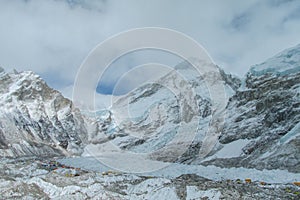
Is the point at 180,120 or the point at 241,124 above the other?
the point at 180,120

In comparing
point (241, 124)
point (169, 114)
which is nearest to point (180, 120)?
point (169, 114)

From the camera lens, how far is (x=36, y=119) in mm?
116875

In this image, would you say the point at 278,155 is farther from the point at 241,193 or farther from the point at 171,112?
the point at 171,112

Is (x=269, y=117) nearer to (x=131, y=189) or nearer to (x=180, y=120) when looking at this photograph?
(x=131, y=189)

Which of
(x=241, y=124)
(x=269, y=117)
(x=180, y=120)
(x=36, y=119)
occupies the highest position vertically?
(x=36, y=119)

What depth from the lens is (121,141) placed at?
4304 inches

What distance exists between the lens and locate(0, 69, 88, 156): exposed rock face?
93.9 m

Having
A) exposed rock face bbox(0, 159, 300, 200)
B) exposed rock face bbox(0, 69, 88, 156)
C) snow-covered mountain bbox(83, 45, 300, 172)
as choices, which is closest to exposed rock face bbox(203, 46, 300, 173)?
snow-covered mountain bbox(83, 45, 300, 172)

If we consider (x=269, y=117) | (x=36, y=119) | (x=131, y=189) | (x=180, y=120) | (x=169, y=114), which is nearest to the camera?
(x=131, y=189)

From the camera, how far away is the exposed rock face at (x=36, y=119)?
9388 centimetres

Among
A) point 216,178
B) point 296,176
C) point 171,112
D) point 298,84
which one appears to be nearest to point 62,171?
point 216,178

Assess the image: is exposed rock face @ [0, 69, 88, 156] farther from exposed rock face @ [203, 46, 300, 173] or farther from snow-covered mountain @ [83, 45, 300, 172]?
exposed rock face @ [203, 46, 300, 173]

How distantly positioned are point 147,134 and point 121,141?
35.2 ft

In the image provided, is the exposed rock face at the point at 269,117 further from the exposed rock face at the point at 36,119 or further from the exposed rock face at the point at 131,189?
the exposed rock face at the point at 36,119
